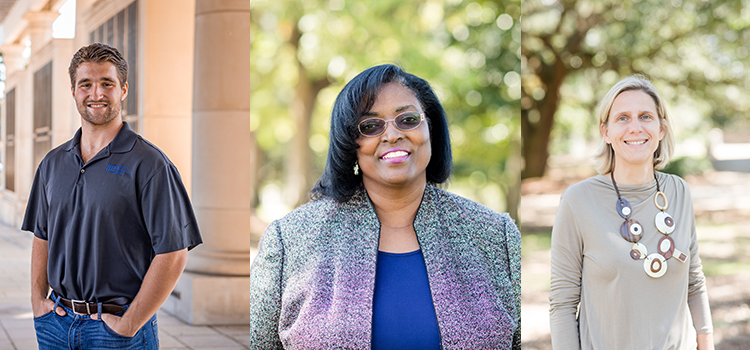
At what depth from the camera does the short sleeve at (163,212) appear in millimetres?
2713

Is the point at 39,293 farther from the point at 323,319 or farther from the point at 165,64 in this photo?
the point at 165,64

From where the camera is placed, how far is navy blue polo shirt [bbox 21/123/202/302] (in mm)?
2688

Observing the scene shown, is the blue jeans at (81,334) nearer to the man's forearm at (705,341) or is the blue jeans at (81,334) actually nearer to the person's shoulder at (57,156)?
the person's shoulder at (57,156)

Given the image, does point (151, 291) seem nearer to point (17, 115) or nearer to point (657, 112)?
point (657, 112)

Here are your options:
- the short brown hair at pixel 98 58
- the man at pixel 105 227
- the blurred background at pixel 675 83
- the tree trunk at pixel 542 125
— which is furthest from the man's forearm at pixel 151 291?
the tree trunk at pixel 542 125

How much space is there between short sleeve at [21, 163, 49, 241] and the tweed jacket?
1090 millimetres

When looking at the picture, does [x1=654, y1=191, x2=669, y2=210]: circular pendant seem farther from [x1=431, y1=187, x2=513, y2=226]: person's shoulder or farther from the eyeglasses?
the eyeglasses

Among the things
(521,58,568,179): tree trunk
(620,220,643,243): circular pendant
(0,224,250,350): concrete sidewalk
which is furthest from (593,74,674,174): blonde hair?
(521,58,568,179): tree trunk

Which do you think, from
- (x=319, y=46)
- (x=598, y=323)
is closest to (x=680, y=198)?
(x=598, y=323)

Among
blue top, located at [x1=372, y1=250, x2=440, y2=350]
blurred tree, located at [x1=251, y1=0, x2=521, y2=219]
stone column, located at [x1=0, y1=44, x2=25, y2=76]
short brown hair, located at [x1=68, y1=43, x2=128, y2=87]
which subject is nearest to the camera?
blue top, located at [x1=372, y1=250, x2=440, y2=350]

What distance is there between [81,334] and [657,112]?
2.46 m

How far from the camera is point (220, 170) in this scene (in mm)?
5668

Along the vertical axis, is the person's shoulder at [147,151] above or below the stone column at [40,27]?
below

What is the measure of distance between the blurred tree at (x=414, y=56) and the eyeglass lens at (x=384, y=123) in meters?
10.0
